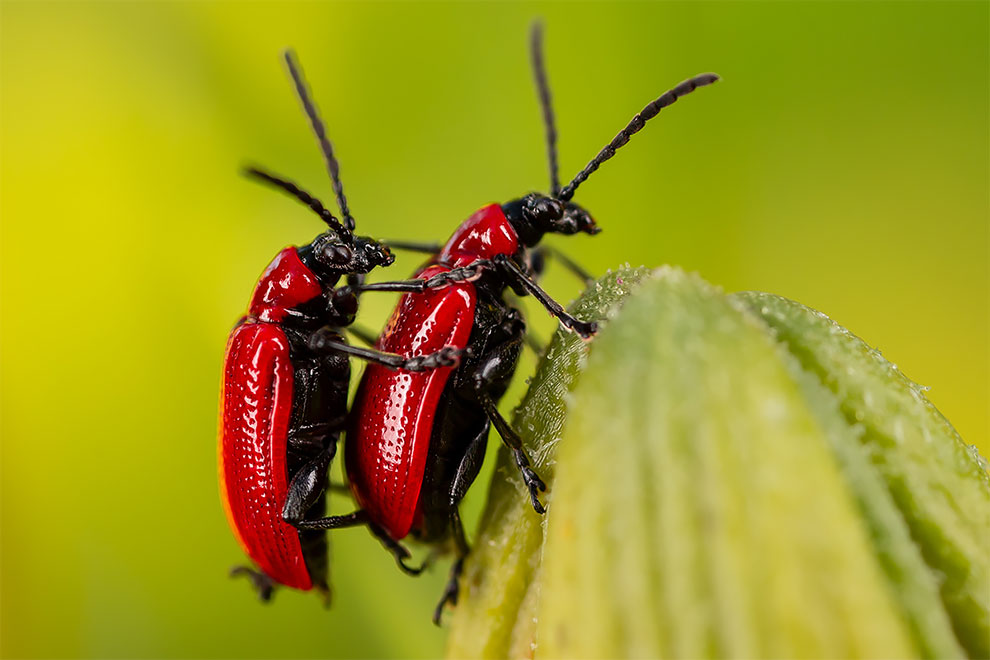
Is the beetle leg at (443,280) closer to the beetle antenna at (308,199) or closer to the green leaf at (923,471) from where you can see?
the beetle antenna at (308,199)

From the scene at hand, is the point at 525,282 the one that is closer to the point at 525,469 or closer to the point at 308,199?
the point at 308,199

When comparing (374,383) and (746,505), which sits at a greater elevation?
(374,383)

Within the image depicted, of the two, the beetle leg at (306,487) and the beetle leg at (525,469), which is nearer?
the beetle leg at (525,469)

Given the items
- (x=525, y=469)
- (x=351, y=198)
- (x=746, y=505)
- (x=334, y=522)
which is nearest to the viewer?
(x=746, y=505)

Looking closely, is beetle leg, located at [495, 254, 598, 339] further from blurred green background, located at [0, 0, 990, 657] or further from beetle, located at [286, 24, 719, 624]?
blurred green background, located at [0, 0, 990, 657]

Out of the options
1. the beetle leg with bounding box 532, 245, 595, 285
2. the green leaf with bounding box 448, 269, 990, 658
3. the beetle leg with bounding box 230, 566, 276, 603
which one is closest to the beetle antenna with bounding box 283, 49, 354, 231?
the beetle leg with bounding box 532, 245, 595, 285

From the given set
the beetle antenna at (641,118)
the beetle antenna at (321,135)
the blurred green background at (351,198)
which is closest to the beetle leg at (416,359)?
the beetle antenna at (321,135)

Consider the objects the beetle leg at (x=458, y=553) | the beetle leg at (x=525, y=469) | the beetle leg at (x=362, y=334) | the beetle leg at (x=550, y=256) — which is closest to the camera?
the beetle leg at (x=525, y=469)

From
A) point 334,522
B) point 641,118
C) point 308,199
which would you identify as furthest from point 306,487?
point 641,118

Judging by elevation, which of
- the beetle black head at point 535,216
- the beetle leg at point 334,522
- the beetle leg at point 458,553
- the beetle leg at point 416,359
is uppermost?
the beetle black head at point 535,216
